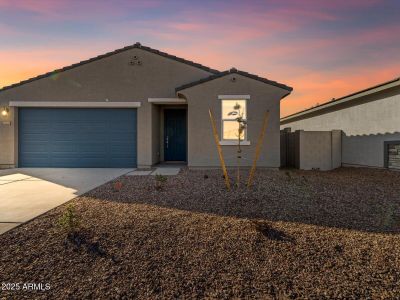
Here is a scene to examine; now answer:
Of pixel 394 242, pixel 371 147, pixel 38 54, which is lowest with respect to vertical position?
pixel 394 242

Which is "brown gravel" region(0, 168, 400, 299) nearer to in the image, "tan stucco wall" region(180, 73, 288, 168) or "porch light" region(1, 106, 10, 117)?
"tan stucco wall" region(180, 73, 288, 168)

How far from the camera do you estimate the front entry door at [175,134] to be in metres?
13.1

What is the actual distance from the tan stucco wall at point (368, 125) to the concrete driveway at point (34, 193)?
38.6 ft

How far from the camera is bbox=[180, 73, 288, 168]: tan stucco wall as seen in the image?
10.3 m

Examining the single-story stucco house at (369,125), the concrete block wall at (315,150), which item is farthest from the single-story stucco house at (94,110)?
the single-story stucco house at (369,125)

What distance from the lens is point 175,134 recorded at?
13.2m

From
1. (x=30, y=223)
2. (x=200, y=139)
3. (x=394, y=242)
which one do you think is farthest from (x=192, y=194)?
(x=200, y=139)

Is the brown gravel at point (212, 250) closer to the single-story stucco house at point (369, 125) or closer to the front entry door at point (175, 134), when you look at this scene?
the single-story stucco house at point (369, 125)

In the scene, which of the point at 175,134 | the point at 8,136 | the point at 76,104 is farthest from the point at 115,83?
the point at 8,136

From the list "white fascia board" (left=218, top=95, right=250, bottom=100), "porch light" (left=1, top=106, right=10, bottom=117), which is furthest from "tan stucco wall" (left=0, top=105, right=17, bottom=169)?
"white fascia board" (left=218, top=95, right=250, bottom=100)

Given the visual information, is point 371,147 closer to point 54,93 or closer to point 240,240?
point 240,240

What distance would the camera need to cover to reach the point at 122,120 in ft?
37.6

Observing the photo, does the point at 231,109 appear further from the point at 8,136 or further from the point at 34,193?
the point at 8,136

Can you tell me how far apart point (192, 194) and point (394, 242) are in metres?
4.03
